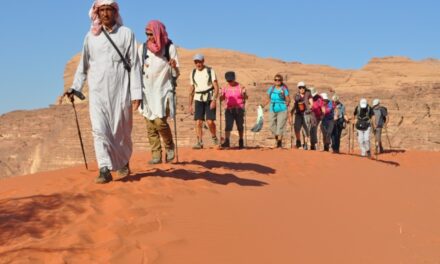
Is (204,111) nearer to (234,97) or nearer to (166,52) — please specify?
(234,97)

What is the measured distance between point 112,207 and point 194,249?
111 cm

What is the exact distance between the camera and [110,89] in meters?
5.46

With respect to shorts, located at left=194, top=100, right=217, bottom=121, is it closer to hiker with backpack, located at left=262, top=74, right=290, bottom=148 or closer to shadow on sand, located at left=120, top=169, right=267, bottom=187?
hiker with backpack, located at left=262, top=74, right=290, bottom=148

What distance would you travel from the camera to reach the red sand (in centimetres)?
359

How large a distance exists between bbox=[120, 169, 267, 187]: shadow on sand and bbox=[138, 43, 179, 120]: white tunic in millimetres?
824

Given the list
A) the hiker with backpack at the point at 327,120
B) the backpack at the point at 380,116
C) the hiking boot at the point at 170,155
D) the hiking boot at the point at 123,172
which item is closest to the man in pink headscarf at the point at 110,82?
the hiking boot at the point at 123,172

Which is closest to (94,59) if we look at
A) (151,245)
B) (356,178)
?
(151,245)

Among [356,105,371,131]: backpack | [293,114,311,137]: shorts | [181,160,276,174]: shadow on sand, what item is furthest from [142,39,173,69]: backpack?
[356,105,371,131]: backpack

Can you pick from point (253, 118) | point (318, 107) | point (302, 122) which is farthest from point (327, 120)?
point (253, 118)

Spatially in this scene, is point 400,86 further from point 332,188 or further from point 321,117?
point 332,188

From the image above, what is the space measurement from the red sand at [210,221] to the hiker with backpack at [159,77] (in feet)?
2.11

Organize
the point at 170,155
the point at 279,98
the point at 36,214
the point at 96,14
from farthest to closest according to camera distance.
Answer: the point at 279,98, the point at 170,155, the point at 96,14, the point at 36,214

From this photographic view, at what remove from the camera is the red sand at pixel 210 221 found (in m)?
3.59

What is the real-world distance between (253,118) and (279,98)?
1436 centimetres
